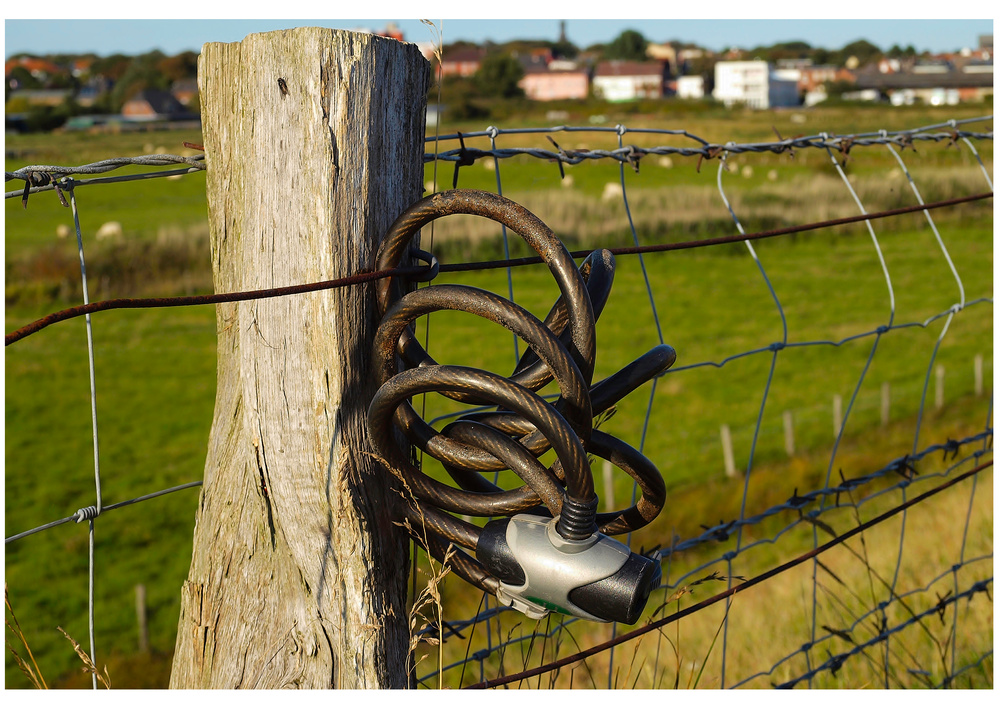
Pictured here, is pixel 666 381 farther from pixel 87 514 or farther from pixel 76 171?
pixel 76 171

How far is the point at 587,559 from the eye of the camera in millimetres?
1177

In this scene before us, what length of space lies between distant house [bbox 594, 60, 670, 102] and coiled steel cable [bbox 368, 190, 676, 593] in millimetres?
51067

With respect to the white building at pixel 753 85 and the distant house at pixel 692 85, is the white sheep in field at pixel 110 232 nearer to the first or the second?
the distant house at pixel 692 85

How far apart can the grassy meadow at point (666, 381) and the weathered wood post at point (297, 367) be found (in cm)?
26

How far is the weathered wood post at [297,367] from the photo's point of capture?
1225mm

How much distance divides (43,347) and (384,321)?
2359 centimetres

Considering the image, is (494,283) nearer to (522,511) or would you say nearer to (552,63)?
(522,511)

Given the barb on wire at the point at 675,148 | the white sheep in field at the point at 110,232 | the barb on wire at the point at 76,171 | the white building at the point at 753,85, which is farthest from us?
the white building at the point at 753,85

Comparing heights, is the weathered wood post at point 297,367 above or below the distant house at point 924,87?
below

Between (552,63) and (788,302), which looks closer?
(788,302)

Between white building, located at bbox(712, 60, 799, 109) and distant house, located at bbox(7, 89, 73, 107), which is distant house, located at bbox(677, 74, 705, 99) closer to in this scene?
white building, located at bbox(712, 60, 799, 109)

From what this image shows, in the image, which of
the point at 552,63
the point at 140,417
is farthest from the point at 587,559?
the point at 552,63

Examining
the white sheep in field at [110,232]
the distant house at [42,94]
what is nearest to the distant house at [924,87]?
the white sheep in field at [110,232]

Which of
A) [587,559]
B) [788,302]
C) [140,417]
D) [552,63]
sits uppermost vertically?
[552,63]
